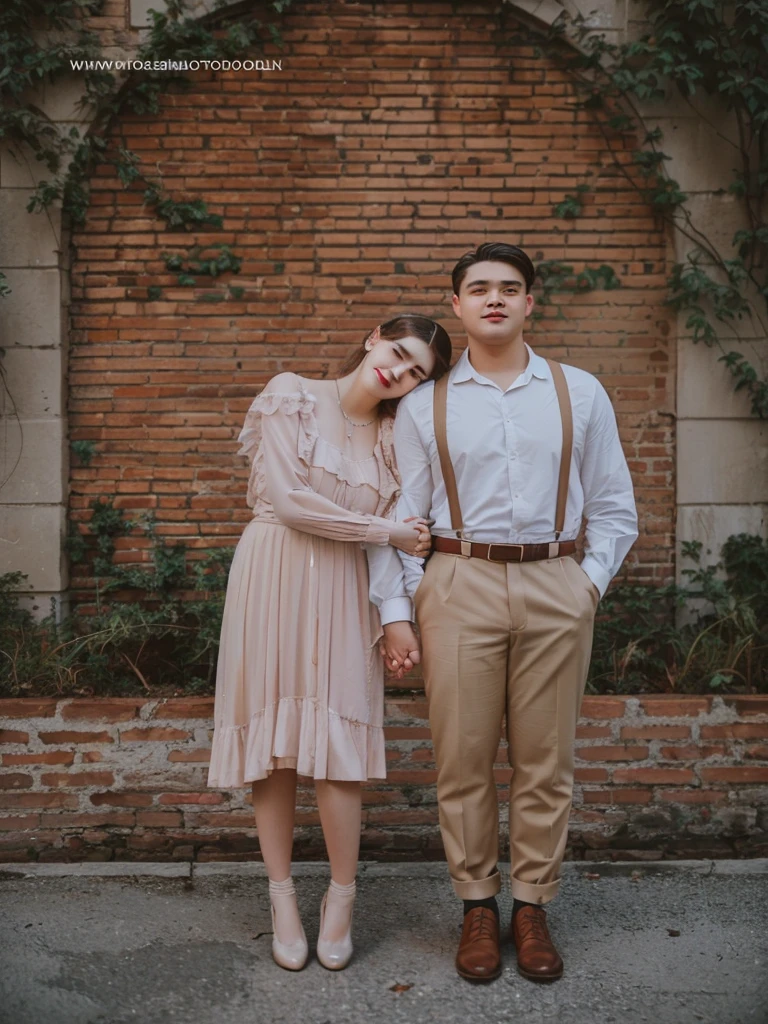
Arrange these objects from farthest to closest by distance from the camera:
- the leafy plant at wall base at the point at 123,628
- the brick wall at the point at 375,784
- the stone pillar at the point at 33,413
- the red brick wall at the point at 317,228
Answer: the red brick wall at the point at 317,228 < the stone pillar at the point at 33,413 < the leafy plant at wall base at the point at 123,628 < the brick wall at the point at 375,784

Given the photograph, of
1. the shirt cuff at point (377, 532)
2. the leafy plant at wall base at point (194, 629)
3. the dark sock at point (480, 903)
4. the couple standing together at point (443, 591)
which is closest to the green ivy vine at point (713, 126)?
the leafy plant at wall base at point (194, 629)

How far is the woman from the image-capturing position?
9.68ft

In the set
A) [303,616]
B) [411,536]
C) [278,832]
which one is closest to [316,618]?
[303,616]

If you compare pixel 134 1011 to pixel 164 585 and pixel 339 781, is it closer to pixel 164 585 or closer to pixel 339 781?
pixel 339 781

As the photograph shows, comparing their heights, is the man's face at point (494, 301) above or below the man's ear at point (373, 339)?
above

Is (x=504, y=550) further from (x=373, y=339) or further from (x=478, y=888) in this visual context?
(x=478, y=888)

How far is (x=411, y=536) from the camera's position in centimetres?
294

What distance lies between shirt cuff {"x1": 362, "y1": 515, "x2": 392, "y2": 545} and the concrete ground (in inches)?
56.1

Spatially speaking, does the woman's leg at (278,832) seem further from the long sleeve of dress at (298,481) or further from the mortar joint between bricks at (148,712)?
the mortar joint between bricks at (148,712)

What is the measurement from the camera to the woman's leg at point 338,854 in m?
3.00

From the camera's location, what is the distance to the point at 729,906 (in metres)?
3.50

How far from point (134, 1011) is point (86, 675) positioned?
1854mm

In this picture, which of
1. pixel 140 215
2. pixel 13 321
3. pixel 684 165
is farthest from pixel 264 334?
pixel 684 165

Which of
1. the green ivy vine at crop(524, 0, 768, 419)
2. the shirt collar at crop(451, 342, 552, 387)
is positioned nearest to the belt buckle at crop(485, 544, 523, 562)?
the shirt collar at crop(451, 342, 552, 387)
